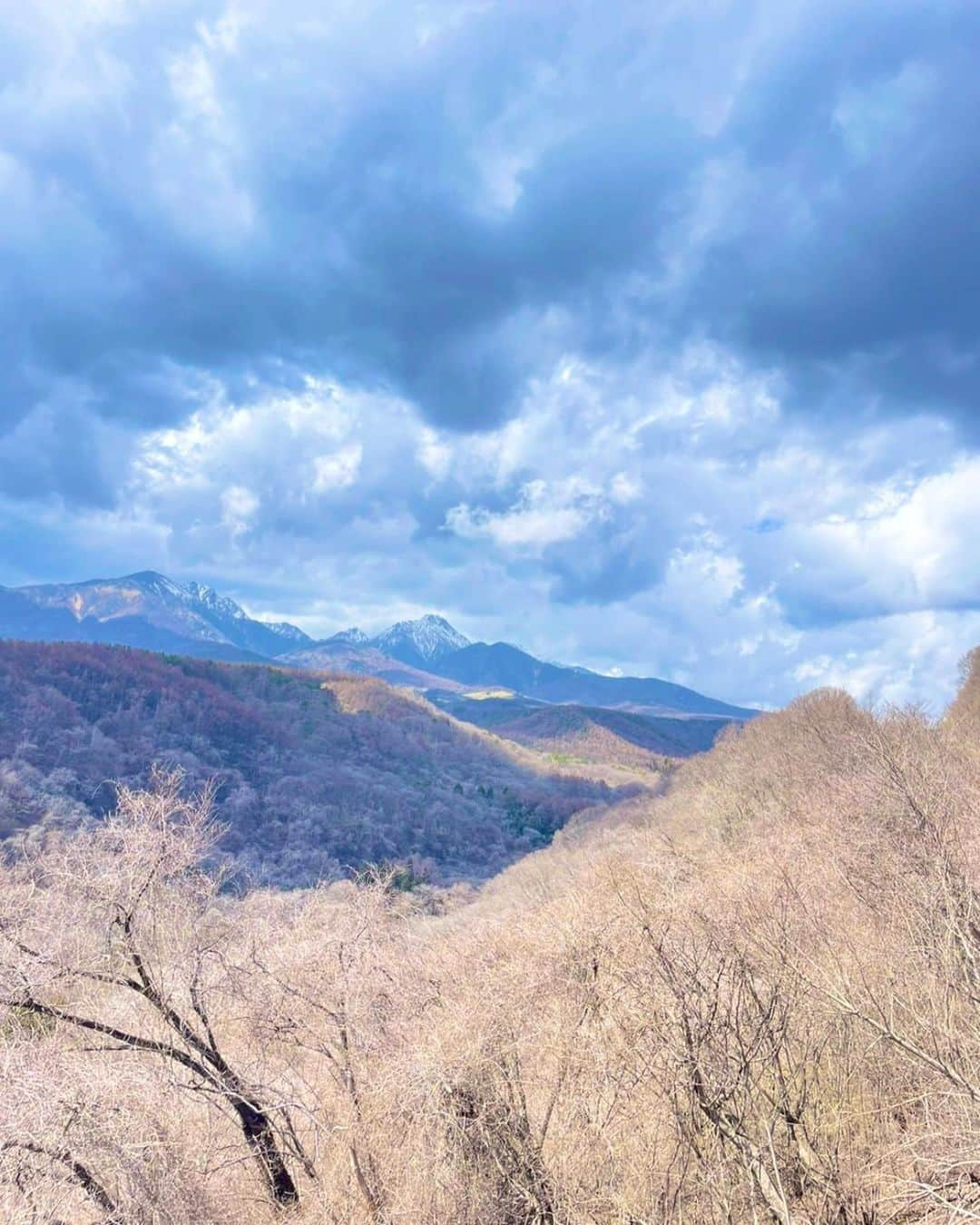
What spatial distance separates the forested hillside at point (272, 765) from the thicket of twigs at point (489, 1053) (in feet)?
200

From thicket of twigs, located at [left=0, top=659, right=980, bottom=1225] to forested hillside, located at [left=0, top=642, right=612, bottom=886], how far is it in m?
61.1

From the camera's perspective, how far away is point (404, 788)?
4970 inches

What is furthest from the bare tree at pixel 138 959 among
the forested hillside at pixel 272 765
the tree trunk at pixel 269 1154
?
the forested hillside at pixel 272 765

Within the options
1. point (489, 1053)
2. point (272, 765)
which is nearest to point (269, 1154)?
point (489, 1053)

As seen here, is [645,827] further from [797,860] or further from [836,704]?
[797,860]

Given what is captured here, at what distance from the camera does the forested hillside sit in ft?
307

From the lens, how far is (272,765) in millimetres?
125312

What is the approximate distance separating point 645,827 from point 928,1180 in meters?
52.2

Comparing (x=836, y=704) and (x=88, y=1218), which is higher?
(x=836, y=704)

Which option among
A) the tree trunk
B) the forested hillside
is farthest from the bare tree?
the forested hillside

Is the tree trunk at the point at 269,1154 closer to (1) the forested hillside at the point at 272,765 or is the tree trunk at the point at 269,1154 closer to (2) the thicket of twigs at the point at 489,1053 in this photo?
(2) the thicket of twigs at the point at 489,1053

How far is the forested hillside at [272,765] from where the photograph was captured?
9356 centimetres

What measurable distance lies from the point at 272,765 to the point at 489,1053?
12288 centimetres

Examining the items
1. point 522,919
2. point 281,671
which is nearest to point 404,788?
point 281,671
